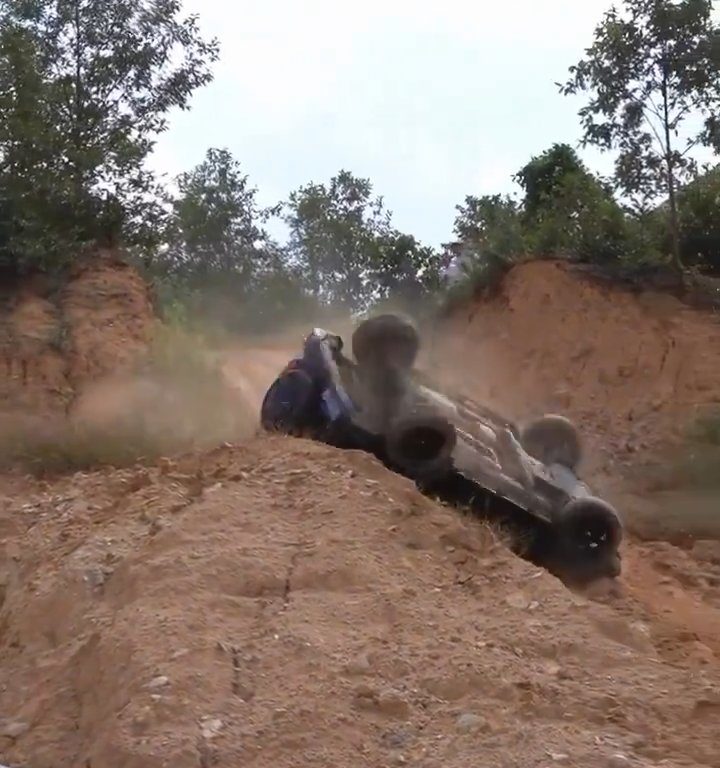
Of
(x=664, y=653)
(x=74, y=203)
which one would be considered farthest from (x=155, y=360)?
(x=664, y=653)

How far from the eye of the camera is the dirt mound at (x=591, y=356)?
14586mm

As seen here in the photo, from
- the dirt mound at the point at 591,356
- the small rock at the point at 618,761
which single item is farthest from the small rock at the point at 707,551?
the small rock at the point at 618,761

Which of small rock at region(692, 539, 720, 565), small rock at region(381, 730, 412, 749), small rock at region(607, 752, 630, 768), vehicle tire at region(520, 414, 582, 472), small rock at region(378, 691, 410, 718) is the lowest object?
small rock at region(692, 539, 720, 565)

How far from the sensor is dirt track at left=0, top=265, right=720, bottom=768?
4754 millimetres

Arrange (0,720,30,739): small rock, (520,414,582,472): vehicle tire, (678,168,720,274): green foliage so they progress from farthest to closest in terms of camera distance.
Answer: (678,168,720,274): green foliage < (520,414,582,472): vehicle tire < (0,720,30,739): small rock

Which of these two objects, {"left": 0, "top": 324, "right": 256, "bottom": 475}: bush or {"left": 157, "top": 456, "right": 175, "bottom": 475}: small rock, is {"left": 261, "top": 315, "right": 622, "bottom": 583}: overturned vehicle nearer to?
{"left": 157, "top": 456, "right": 175, "bottom": 475}: small rock

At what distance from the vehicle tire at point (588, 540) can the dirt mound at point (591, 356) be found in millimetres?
5726

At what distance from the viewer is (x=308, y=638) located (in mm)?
5414

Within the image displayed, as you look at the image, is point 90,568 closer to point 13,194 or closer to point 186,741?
point 186,741

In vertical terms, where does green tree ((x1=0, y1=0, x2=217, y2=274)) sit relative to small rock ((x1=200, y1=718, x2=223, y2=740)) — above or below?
above

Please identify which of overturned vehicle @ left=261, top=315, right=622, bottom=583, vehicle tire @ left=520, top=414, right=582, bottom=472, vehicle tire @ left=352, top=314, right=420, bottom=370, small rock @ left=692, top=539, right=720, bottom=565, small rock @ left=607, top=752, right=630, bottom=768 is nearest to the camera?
small rock @ left=607, top=752, right=630, bottom=768

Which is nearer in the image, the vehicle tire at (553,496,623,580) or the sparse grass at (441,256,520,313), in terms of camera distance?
the vehicle tire at (553,496,623,580)

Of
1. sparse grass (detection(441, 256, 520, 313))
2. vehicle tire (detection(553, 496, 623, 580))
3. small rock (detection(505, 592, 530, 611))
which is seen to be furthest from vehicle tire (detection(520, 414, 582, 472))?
sparse grass (detection(441, 256, 520, 313))

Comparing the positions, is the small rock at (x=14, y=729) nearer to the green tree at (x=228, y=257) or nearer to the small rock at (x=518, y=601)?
the small rock at (x=518, y=601)
